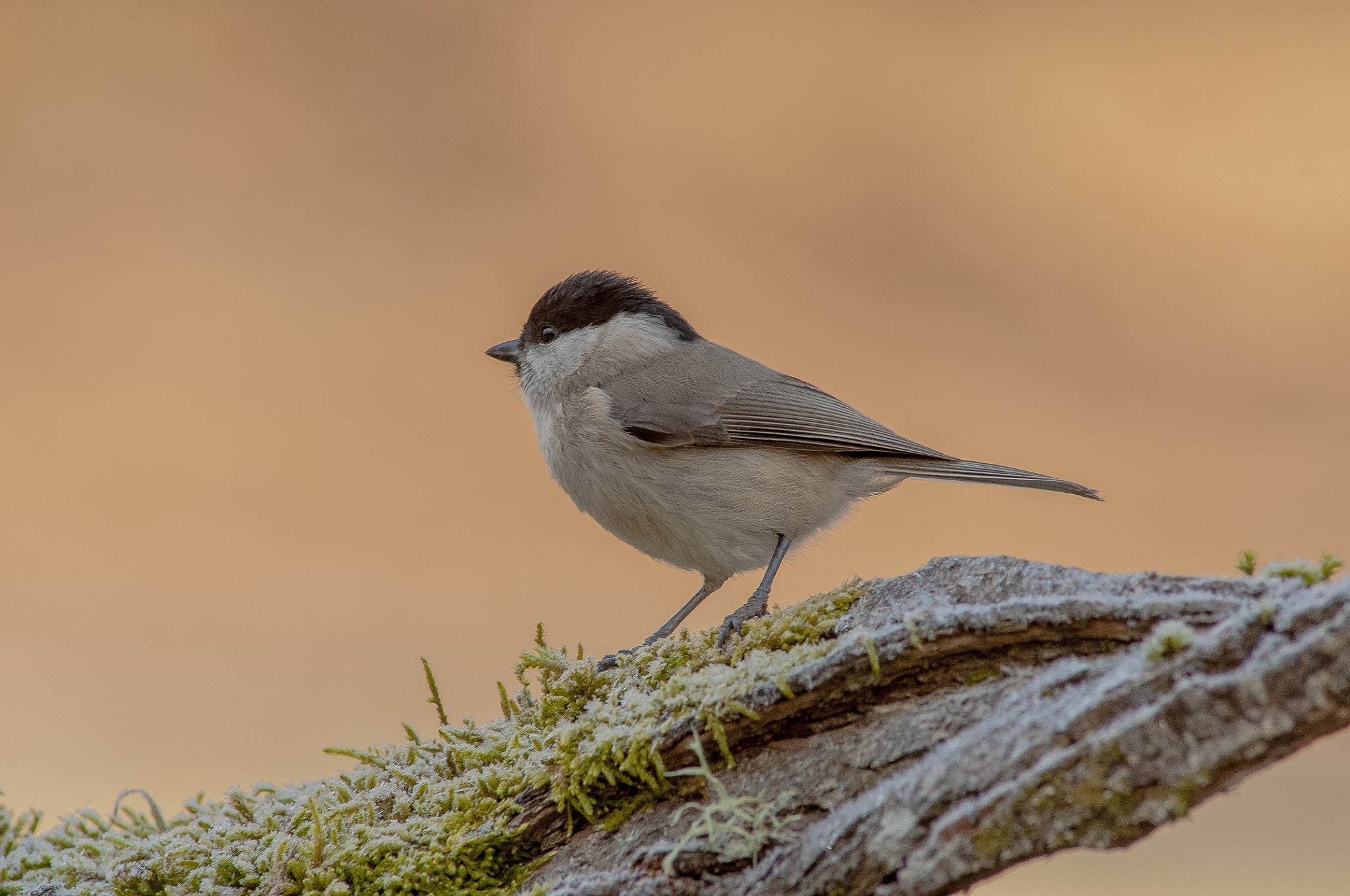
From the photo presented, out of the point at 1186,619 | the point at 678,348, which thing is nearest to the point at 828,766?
the point at 1186,619

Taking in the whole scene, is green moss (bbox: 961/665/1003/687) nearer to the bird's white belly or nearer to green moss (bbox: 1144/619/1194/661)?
green moss (bbox: 1144/619/1194/661)

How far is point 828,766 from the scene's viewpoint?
183 cm

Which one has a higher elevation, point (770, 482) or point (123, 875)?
point (770, 482)

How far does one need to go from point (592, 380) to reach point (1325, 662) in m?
2.82

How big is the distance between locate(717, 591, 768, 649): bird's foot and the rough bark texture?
1.70ft

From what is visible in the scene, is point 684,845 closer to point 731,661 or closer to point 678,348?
point 731,661

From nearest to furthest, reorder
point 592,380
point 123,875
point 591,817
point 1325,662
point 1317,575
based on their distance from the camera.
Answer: point 1325,662, point 1317,575, point 591,817, point 123,875, point 592,380

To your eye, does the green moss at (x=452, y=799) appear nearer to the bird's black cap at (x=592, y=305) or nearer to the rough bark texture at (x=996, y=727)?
the rough bark texture at (x=996, y=727)

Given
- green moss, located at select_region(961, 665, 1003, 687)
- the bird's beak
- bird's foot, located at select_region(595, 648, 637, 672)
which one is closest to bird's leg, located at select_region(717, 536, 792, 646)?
bird's foot, located at select_region(595, 648, 637, 672)

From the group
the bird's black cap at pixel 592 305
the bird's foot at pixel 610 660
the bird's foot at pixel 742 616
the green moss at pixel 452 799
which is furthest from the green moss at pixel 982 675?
the bird's black cap at pixel 592 305

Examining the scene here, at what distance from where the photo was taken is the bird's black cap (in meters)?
4.06

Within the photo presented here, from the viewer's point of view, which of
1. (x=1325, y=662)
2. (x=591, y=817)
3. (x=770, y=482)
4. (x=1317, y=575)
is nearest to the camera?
(x=1325, y=662)

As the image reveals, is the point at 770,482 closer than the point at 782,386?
Yes

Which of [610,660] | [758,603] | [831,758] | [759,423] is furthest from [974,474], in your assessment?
[831,758]
